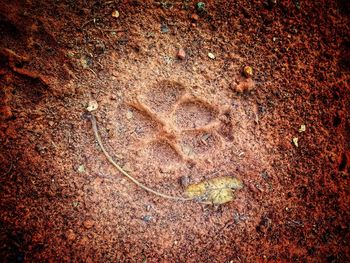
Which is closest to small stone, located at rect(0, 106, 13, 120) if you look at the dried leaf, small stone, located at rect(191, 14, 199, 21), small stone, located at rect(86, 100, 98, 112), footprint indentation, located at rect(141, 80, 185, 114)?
small stone, located at rect(86, 100, 98, 112)

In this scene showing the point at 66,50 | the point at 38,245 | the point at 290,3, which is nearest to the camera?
the point at 38,245

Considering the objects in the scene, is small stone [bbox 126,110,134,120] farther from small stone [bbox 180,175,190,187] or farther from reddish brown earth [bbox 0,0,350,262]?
small stone [bbox 180,175,190,187]

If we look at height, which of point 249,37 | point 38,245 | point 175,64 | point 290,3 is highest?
point 290,3

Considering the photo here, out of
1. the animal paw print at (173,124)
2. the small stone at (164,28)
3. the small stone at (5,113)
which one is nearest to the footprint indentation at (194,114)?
the animal paw print at (173,124)

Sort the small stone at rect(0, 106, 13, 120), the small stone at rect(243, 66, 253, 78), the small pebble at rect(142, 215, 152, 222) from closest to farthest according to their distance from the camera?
the small stone at rect(0, 106, 13, 120), the small pebble at rect(142, 215, 152, 222), the small stone at rect(243, 66, 253, 78)

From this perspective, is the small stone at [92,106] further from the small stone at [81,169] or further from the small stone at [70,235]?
the small stone at [70,235]

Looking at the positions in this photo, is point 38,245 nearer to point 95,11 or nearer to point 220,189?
point 220,189

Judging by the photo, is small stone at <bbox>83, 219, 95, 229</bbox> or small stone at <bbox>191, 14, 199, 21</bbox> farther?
small stone at <bbox>191, 14, 199, 21</bbox>

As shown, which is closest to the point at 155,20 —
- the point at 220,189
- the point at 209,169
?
the point at 209,169
